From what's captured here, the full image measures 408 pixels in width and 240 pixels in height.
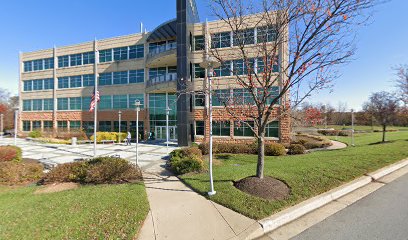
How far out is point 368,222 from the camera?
474cm

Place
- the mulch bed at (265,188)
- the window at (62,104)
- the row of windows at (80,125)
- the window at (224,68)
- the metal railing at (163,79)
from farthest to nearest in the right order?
the window at (62,104)
the row of windows at (80,125)
the metal railing at (163,79)
the window at (224,68)
the mulch bed at (265,188)

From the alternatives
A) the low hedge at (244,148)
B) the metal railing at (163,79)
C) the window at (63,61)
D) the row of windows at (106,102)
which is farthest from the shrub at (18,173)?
the window at (63,61)

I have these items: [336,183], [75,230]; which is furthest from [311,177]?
[75,230]

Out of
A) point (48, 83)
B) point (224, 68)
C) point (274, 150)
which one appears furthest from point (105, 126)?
point (224, 68)

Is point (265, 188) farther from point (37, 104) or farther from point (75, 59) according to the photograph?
point (37, 104)

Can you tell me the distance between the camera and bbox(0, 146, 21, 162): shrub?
12.0 metres

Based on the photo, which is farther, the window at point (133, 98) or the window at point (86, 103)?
the window at point (86, 103)

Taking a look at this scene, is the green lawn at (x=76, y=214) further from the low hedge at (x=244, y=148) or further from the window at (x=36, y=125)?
the window at (x=36, y=125)

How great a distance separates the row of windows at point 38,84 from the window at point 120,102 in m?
14.1

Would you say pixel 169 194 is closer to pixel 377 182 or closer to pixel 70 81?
pixel 377 182

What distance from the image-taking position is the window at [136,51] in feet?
97.1

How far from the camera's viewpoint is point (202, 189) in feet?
22.3

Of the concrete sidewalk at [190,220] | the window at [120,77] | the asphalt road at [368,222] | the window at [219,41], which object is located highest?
the window at [120,77]

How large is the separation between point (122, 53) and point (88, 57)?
6.80 meters
